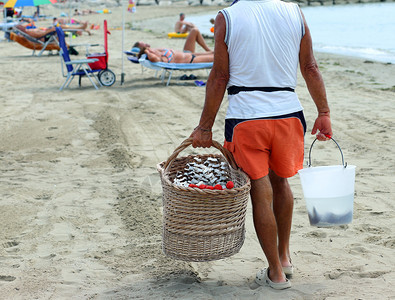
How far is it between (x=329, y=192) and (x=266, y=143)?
17.6 inches

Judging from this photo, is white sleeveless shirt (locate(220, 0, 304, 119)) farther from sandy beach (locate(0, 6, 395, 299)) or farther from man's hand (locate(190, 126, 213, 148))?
sandy beach (locate(0, 6, 395, 299))

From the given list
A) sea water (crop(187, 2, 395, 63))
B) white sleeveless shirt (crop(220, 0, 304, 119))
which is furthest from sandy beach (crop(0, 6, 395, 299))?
sea water (crop(187, 2, 395, 63))

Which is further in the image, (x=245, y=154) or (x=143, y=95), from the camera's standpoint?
(x=143, y=95)

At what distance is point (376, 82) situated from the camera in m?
10.6

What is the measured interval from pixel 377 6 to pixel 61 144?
1657 inches

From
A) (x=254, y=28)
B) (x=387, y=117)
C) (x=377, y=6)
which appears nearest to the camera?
(x=254, y=28)

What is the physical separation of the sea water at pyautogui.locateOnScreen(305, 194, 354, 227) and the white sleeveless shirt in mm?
540

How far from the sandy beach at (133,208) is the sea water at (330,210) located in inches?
16.1

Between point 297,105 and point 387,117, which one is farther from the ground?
point 297,105

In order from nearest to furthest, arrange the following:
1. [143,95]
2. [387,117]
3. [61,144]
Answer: [61,144]
[387,117]
[143,95]

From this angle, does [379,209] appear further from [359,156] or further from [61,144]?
[61,144]

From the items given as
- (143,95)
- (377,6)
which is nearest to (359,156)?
(143,95)

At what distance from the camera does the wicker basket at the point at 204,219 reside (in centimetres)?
283

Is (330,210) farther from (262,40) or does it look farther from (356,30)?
(356,30)
